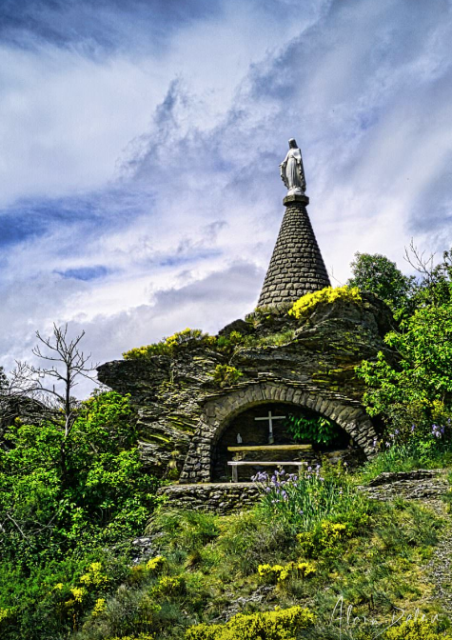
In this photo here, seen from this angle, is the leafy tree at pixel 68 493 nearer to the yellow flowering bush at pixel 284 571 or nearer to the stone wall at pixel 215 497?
the stone wall at pixel 215 497

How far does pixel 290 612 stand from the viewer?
16.4ft

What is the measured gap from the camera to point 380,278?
21.9 metres

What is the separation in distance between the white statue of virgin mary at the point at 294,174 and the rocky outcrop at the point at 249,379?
6183 mm

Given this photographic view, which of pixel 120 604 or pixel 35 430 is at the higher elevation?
pixel 35 430

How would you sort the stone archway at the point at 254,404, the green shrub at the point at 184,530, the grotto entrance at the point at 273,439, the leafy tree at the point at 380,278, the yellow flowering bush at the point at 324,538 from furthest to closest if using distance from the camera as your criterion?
the leafy tree at the point at 380,278
the grotto entrance at the point at 273,439
the stone archway at the point at 254,404
the green shrub at the point at 184,530
the yellow flowering bush at the point at 324,538

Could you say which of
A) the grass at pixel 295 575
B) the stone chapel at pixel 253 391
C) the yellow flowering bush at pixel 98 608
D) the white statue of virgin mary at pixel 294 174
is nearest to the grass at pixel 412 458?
the stone chapel at pixel 253 391

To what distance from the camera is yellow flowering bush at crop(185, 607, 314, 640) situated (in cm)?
480

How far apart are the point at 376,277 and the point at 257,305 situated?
308 inches

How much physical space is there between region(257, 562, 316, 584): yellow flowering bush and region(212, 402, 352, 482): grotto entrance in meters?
5.63

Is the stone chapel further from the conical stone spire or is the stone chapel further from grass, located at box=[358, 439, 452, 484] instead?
the conical stone spire

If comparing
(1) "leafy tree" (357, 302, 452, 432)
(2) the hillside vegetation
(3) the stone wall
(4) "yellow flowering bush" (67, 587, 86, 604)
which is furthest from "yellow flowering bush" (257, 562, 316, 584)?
(1) "leafy tree" (357, 302, 452, 432)

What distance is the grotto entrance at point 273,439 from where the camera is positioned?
12344mm

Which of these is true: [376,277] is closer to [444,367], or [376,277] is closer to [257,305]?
[257,305]

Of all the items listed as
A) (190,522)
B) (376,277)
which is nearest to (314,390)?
(190,522)
